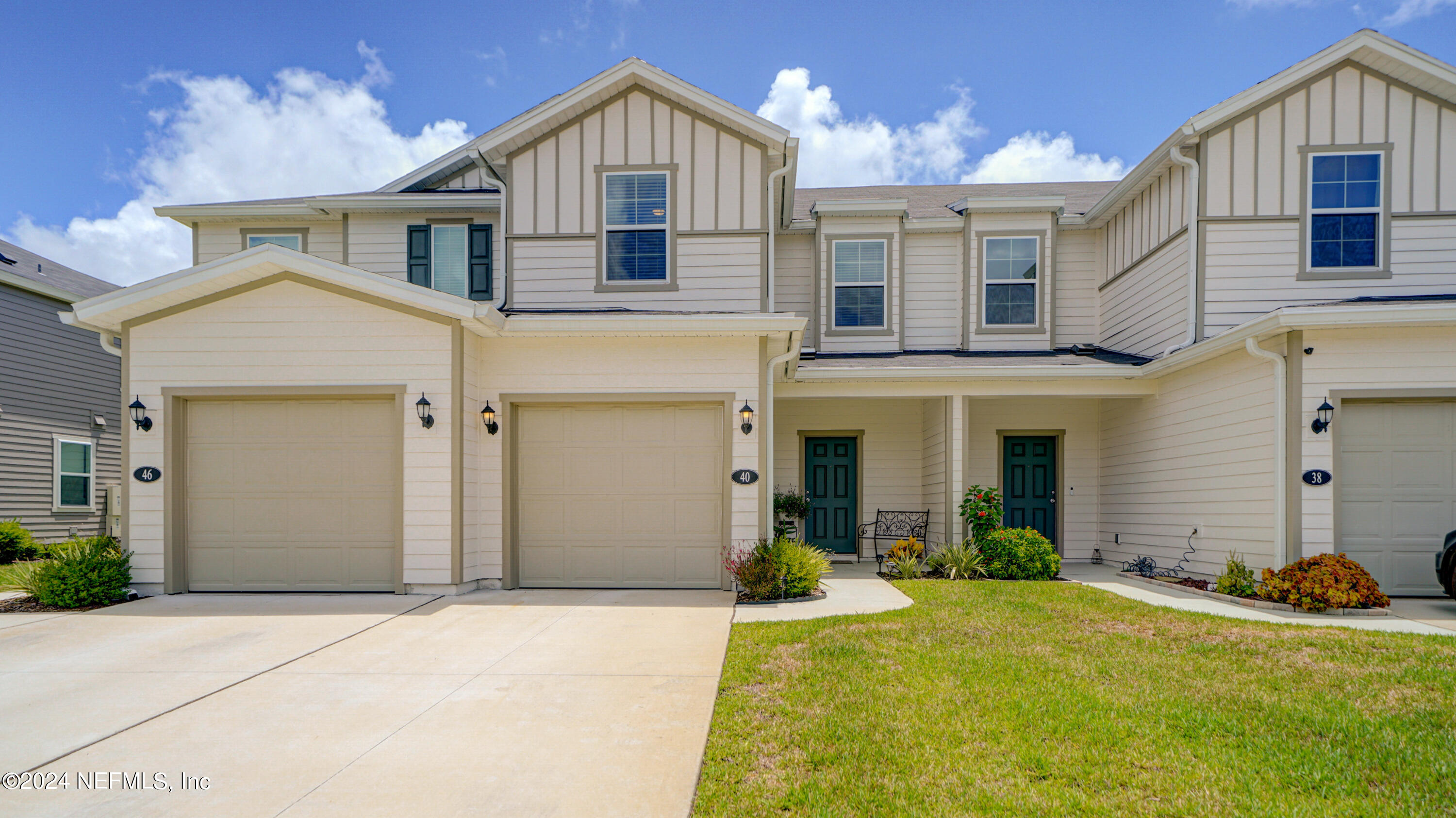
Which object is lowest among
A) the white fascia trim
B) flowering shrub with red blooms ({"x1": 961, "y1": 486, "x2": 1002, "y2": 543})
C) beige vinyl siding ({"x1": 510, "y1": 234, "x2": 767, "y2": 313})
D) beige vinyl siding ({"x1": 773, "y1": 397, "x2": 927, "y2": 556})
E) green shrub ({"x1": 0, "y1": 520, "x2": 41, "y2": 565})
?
green shrub ({"x1": 0, "y1": 520, "x2": 41, "y2": 565})

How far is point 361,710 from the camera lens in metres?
4.41

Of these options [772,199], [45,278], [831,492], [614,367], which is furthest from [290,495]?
[45,278]

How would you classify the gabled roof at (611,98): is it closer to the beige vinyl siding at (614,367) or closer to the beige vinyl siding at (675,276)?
the beige vinyl siding at (675,276)

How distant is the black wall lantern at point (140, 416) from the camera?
805 cm

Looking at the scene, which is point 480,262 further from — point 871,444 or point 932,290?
point 932,290

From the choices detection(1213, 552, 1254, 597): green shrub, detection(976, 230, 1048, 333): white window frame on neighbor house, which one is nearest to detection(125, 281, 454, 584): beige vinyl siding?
detection(976, 230, 1048, 333): white window frame on neighbor house

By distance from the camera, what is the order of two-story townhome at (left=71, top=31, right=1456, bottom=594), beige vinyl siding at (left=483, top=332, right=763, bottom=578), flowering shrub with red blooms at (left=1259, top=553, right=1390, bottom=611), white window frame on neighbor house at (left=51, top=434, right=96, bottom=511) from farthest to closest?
white window frame on neighbor house at (left=51, top=434, right=96, bottom=511) → beige vinyl siding at (left=483, top=332, right=763, bottom=578) → two-story townhome at (left=71, top=31, right=1456, bottom=594) → flowering shrub with red blooms at (left=1259, top=553, right=1390, bottom=611)

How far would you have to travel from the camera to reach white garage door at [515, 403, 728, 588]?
28.2ft

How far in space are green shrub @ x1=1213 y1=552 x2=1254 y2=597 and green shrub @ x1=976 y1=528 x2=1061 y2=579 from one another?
1.80m

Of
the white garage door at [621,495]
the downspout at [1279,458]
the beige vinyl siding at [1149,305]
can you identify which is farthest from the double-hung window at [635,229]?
the downspout at [1279,458]

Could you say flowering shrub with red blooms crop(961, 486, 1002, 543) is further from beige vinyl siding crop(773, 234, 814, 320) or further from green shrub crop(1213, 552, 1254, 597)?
beige vinyl siding crop(773, 234, 814, 320)

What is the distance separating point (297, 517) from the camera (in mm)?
8172

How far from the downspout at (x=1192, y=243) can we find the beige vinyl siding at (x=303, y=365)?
903 centimetres

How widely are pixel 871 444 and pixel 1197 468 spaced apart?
4.65 meters
